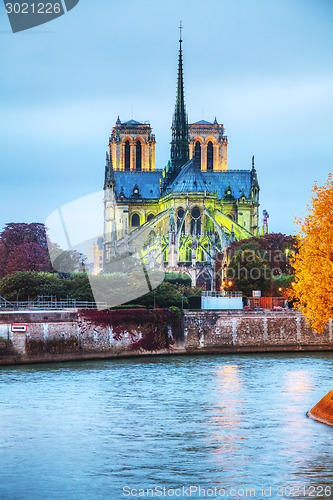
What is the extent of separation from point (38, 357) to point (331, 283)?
2208cm

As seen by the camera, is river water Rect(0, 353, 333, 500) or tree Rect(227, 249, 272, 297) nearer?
river water Rect(0, 353, 333, 500)

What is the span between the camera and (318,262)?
26.5 meters

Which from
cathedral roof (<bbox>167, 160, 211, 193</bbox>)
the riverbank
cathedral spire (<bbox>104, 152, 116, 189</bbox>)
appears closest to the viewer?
the riverbank

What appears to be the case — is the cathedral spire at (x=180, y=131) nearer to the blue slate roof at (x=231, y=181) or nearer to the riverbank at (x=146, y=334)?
the blue slate roof at (x=231, y=181)

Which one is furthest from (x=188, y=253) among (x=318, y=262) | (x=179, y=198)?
(x=318, y=262)

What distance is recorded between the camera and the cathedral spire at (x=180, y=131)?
115688 mm

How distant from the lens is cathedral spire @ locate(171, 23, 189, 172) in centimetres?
11569

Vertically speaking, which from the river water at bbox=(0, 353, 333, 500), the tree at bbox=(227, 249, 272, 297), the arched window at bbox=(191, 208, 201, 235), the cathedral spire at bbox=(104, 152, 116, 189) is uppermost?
the cathedral spire at bbox=(104, 152, 116, 189)

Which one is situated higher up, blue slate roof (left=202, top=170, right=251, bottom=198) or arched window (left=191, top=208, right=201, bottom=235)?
blue slate roof (left=202, top=170, right=251, bottom=198)

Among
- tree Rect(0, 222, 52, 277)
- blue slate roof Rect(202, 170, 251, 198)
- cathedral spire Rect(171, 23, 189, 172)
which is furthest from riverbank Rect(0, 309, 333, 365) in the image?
cathedral spire Rect(171, 23, 189, 172)

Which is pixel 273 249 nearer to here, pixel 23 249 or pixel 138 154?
pixel 23 249

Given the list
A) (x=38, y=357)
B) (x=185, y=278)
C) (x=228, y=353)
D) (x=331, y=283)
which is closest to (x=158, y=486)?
(x=331, y=283)

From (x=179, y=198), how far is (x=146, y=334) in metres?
56.2

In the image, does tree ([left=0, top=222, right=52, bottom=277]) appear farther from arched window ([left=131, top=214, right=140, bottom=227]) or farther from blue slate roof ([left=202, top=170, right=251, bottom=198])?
blue slate roof ([left=202, top=170, right=251, bottom=198])
